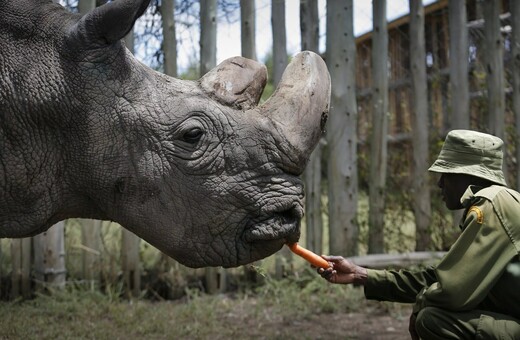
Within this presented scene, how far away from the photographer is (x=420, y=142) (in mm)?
6320

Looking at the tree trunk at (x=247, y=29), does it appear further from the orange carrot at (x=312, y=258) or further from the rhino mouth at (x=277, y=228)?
the rhino mouth at (x=277, y=228)

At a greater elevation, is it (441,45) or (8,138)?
(441,45)

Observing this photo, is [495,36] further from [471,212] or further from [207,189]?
[207,189]

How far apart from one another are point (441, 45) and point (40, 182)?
26.5 feet

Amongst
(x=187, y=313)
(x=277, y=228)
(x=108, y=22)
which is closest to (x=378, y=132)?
(x=187, y=313)

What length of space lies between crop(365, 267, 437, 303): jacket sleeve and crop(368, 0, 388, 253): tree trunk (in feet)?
8.91

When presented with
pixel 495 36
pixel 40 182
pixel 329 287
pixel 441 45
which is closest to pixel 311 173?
pixel 329 287

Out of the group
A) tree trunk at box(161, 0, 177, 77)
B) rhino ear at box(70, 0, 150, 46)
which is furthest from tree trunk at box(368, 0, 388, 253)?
rhino ear at box(70, 0, 150, 46)

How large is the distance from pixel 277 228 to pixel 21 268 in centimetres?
348

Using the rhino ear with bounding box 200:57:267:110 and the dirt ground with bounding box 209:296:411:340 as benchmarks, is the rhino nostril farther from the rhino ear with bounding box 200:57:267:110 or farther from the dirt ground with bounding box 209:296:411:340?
the dirt ground with bounding box 209:296:411:340

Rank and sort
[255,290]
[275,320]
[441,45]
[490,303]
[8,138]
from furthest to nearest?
[441,45]
[255,290]
[275,320]
[490,303]
[8,138]

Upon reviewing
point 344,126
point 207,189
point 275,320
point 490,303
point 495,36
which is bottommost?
point 275,320

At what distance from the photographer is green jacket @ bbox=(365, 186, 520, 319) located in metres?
2.89

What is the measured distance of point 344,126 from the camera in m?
6.29
